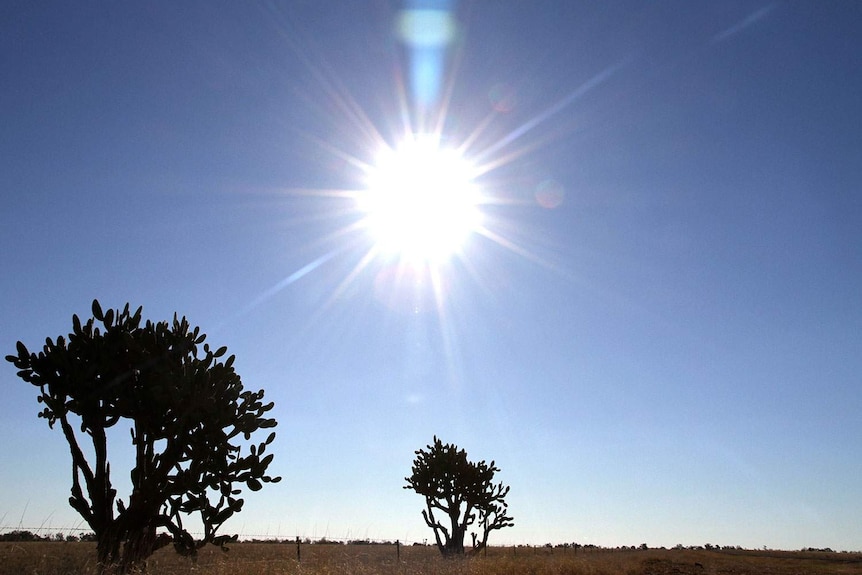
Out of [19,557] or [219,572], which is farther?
[19,557]

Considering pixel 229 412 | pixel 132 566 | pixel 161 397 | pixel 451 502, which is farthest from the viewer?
pixel 451 502

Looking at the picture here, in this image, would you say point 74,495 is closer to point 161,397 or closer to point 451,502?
point 161,397

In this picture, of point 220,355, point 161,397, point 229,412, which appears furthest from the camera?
point 220,355

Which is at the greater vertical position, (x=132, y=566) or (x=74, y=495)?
(x=74, y=495)

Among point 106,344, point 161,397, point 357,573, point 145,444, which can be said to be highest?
point 106,344

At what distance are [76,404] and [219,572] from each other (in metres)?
4.41

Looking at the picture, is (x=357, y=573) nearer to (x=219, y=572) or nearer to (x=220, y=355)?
(x=219, y=572)

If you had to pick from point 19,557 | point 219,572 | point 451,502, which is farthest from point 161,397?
point 451,502

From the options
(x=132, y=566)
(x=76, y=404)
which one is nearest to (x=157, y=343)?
(x=76, y=404)

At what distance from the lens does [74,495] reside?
35.6ft

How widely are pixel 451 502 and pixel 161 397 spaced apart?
69.1 feet

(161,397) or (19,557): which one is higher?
(161,397)

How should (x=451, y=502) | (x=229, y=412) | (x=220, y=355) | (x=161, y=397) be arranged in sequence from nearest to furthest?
(x=161, y=397) → (x=229, y=412) → (x=220, y=355) → (x=451, y=502)

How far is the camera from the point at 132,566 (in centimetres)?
995
